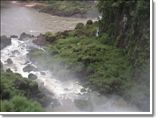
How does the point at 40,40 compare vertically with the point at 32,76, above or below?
above

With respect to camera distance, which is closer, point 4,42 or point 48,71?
point 48,71

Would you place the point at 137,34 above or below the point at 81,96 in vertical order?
above

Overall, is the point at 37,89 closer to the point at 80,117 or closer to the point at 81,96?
the point at 81,96

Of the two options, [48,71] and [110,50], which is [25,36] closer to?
[48,71]

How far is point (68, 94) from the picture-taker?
1401 cm

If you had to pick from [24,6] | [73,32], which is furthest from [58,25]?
[24,6]

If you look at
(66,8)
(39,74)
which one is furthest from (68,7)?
(39,74)

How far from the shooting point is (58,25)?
79.8 feet

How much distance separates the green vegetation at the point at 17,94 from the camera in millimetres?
9047

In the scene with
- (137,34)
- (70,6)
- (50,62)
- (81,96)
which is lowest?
(81,96)

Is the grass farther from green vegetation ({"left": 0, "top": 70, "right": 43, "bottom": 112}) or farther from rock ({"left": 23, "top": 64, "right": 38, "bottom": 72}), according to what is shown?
green vegetation ({"left": 0, "top": 70, "right": 43, "bottom": 112})

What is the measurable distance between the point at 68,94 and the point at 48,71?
2.01 meters

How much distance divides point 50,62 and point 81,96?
2803 mm

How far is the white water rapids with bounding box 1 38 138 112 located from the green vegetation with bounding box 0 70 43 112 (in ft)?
2.41
